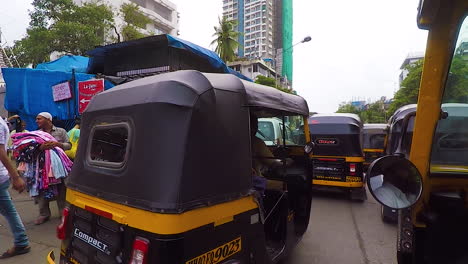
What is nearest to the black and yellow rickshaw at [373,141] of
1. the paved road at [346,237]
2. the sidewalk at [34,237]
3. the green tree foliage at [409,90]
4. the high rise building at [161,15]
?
the paved road at [346,237]

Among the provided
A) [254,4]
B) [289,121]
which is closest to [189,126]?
[289,121]

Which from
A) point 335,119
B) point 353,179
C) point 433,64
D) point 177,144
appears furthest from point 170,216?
point 335,119

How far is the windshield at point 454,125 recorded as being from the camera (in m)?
1.58

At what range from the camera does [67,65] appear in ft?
22.3

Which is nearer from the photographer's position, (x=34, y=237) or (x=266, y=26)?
(x=34, y=237)

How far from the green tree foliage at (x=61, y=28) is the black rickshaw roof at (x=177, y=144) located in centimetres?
1766

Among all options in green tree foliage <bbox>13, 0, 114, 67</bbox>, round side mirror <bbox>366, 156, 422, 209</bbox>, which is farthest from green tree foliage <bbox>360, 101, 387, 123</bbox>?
round side mirror <bbox>366, 156, 422, 209</bbox>

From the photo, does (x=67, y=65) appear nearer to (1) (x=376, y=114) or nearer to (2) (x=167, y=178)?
(2) (x=167, y=178)

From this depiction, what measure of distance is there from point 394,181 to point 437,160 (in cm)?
49

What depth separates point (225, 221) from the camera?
1.96 m

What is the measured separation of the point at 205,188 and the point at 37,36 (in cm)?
2021

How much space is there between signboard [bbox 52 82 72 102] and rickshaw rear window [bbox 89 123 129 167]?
4132mm

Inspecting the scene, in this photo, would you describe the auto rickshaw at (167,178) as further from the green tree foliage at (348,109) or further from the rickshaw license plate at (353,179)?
the green tree foliage at (348,109)

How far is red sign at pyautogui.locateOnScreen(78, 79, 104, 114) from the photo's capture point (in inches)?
215
